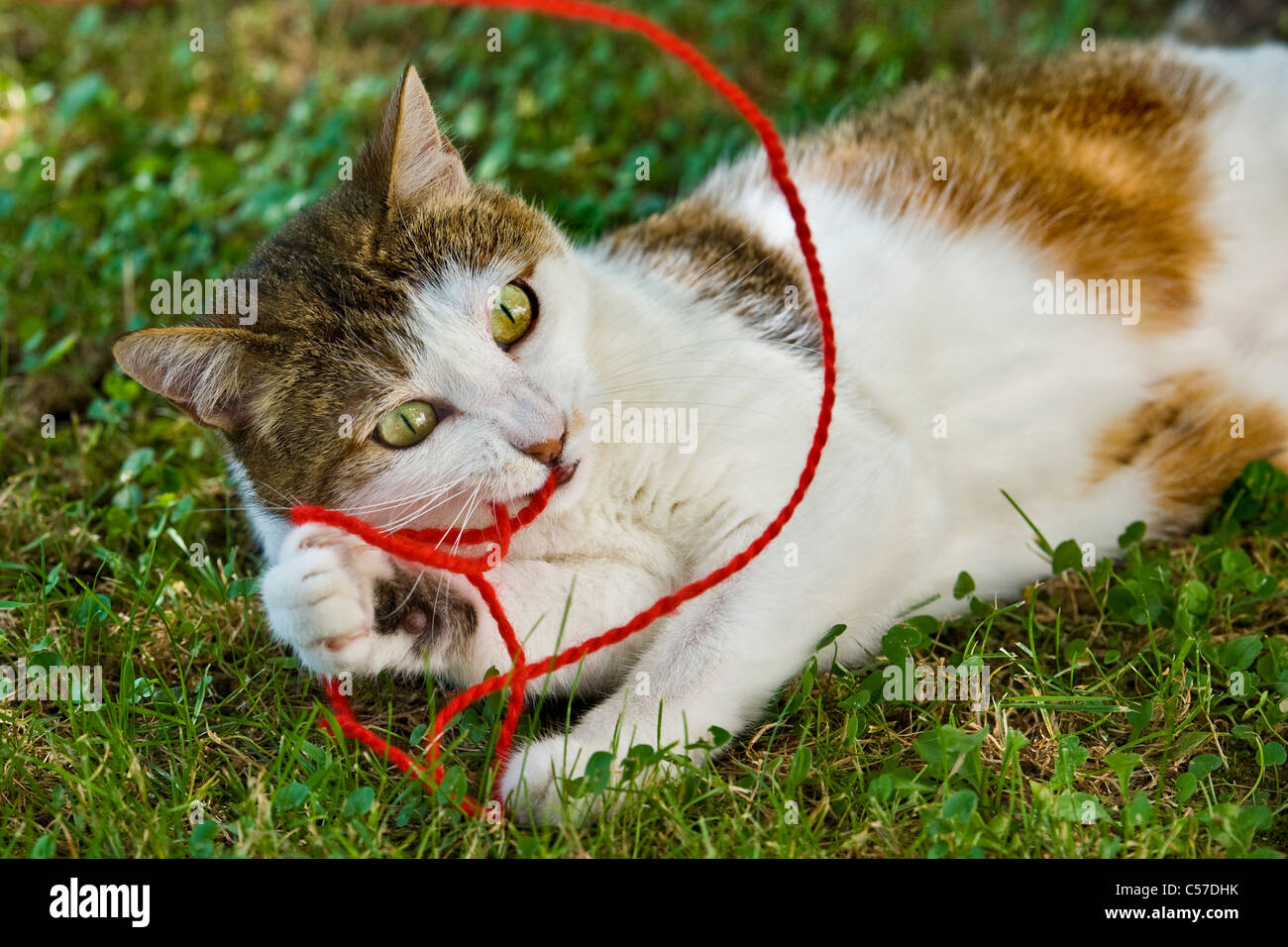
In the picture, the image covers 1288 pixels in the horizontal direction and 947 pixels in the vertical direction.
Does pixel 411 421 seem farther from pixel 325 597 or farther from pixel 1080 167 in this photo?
pixel 1080 167

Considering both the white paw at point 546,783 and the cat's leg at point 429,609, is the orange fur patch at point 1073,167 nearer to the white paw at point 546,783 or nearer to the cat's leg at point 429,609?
the cat's leg at point 429,609

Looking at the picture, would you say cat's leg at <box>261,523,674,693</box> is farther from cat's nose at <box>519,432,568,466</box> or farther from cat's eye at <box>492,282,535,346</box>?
cat's eye at <box>492,282,535,346</box>

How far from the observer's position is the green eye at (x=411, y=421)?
2016 mm

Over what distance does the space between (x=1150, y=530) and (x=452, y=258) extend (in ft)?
5.76

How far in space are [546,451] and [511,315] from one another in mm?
335

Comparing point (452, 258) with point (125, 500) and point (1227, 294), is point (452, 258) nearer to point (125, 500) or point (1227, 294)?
point (125, 500)

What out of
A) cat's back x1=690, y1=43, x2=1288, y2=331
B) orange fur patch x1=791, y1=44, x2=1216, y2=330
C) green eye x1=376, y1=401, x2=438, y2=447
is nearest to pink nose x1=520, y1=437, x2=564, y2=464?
green eye x1=376, y1=401, x2=438, y2=447

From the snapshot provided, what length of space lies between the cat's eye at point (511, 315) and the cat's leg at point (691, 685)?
0.63 m

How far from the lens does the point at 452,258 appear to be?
7.09 ft

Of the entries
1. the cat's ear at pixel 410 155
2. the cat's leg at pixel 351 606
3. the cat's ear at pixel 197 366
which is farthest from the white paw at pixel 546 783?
the cat's ear at pixel 410 155

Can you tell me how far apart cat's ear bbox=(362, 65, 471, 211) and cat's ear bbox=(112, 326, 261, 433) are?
1.38 ft

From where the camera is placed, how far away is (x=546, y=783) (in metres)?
1.89

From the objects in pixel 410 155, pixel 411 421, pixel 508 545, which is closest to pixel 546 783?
pixel 508 545
